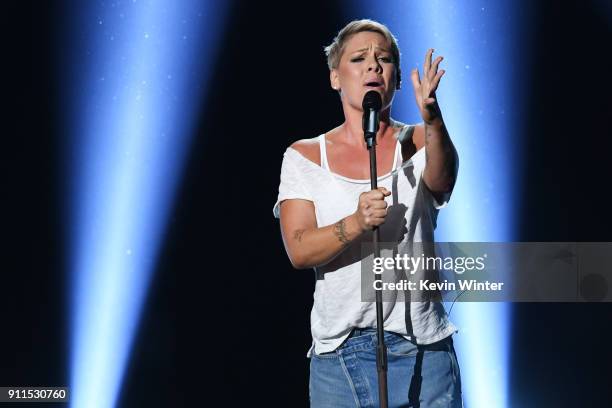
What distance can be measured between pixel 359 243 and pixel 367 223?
0.17 m

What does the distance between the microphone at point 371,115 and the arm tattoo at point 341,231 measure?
173 millimetres

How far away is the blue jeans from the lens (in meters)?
1.88

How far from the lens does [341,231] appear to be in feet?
6.18

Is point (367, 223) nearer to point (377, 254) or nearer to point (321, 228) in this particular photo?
point (377, 254)

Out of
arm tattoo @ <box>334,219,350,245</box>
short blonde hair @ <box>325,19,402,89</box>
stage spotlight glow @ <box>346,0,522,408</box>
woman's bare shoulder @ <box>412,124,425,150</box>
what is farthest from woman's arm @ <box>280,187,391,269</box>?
stage spotlight glow @ <box>346,0,522,408</box>

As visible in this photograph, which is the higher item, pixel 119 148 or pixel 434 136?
pixel 119 148

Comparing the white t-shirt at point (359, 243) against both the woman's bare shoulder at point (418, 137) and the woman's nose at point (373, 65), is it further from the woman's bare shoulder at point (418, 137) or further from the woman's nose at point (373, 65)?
the woman's nose at point (373, 65)

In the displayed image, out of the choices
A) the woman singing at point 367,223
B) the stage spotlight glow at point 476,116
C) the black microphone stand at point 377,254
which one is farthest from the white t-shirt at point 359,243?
the stage spotlight glow at point 476,116

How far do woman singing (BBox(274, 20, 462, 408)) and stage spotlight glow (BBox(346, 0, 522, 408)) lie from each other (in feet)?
4.57

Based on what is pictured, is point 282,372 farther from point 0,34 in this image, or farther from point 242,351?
point 0,34

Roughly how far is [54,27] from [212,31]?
62 centimetres

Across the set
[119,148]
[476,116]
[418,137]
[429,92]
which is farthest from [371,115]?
[119,148]

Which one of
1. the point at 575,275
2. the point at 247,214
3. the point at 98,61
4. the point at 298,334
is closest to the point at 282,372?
the point at 298,334

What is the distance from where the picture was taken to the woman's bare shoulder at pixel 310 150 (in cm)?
210
